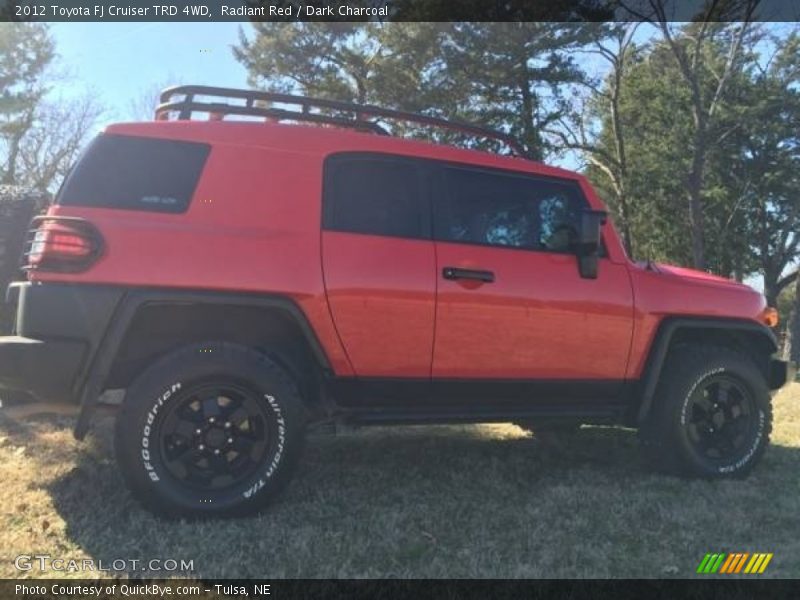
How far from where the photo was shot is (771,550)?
3816 mm

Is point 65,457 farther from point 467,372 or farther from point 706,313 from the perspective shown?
point 706,313

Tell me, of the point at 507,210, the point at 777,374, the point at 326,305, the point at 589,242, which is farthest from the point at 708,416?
the point at 326,305

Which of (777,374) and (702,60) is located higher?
(702,60)

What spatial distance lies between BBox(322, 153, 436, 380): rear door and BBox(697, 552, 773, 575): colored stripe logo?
1734mm

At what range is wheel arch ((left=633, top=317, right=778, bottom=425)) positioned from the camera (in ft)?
16.0

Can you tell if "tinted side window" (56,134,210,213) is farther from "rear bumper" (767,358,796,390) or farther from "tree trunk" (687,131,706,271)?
"tree trunk" (687,131,706,271)

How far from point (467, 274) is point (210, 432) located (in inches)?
65.6

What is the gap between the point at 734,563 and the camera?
3.66 metres

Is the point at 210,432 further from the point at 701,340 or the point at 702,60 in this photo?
the point at 702,60

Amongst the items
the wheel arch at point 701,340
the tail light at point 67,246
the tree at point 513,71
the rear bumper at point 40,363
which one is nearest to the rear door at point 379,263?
the tail light at point 67,246

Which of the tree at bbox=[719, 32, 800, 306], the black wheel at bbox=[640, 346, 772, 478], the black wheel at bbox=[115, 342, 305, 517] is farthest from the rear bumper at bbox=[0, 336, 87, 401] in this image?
the tree at bbox=[719, 32, 800, 306]

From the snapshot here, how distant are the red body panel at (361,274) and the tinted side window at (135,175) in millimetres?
57

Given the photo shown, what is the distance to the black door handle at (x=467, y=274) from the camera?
14.1ft

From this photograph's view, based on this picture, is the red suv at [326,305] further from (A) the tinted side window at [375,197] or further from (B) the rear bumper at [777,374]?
(B) the rear bumper at [777,374]
